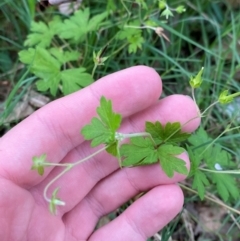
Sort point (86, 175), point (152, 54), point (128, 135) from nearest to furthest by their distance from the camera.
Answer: point (128, 135), point (86, 175), point (152, 54)

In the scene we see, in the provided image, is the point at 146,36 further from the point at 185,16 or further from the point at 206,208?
the point at 206,208

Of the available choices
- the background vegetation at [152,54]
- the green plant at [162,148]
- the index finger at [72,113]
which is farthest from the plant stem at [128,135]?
the background vegetation at [152,54]

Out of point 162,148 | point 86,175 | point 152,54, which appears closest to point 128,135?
point 162,148

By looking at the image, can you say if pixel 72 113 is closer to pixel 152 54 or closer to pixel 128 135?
pixel 128 135

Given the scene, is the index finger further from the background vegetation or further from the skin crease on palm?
the background vegetation

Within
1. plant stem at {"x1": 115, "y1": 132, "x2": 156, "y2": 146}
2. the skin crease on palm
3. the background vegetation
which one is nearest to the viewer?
plant stem at {"x1": 115, "y1": 132, "x2": 156, "y2": 146}

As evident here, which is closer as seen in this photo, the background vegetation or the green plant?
the green plant

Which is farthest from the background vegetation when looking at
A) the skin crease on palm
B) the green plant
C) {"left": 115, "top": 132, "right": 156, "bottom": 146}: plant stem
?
{"left": 115, "top": 132, "right": 156, "bottom": 146}: plant stem

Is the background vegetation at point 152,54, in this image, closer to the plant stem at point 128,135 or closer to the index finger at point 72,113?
the index finger at point 72,113

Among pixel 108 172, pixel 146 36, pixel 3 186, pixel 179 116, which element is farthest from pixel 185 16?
pixel 3 186
